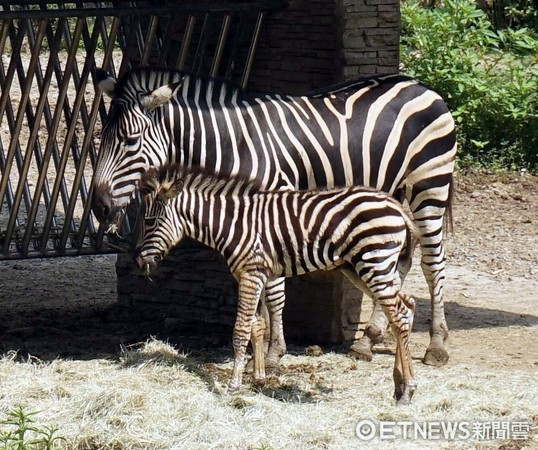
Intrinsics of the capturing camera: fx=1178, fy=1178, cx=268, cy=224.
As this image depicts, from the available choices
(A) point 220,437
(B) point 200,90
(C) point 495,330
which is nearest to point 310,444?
(A) point 220,437

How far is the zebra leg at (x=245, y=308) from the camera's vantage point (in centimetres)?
689

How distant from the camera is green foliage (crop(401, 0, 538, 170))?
1353cm

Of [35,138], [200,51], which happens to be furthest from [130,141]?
[200,51]

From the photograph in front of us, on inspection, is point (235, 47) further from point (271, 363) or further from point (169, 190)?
point (271, 363)

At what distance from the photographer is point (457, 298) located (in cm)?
999

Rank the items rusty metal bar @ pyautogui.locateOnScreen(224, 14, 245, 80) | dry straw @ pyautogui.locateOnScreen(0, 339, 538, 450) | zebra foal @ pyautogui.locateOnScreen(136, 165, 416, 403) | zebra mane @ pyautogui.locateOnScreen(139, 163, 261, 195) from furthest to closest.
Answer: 1. rusty metal bar @ pyautogui.locateOnScreen(224, 14, 245, 80)
2. zebra mane @ pyautogui.locateOnScreen(139, 163, 261, 195)
3. zebra foal @ pyautogui.locateOnScreen(136, 165, 416, 403)
4. dry straw @ pyautogui.locateOnScreen(0, 339, 538, 450)

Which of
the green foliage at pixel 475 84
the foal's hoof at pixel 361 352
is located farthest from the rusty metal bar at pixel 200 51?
the green foliage at pixel 475 84

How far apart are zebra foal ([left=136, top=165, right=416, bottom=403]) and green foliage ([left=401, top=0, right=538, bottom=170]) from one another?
679 cm

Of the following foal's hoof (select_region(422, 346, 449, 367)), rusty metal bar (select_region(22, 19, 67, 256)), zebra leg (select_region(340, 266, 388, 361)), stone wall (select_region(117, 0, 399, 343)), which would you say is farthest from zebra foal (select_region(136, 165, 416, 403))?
stone wall (select_region(117, 0, 399, 343))

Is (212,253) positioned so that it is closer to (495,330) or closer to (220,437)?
(495,330)

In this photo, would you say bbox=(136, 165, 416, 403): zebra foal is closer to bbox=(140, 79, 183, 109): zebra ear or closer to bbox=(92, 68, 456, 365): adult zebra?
bbox=(92, 68, 456, 365): adult zebra

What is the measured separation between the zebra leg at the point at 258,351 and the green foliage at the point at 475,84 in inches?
268

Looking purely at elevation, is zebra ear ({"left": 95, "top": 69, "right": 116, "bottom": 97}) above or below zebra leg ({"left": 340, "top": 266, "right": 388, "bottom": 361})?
above

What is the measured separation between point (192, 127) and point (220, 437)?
213 cm
